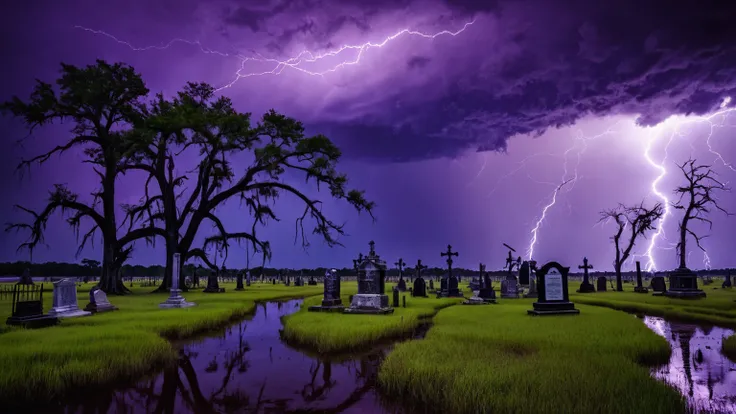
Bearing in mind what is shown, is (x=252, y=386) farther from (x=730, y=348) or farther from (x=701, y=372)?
(x=730, y=348)

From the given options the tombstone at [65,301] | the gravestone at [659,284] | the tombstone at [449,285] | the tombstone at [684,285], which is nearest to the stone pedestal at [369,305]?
the tombstone at [65,301]

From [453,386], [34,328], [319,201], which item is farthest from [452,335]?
[319,201]

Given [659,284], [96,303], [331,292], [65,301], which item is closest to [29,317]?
[65,301]

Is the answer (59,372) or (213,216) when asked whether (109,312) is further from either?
(213,216)

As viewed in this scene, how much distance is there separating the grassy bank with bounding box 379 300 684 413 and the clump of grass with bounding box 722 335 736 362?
1.29 m

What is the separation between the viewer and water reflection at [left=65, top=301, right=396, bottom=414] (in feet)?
20.3

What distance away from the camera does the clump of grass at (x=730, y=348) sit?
31.1ft

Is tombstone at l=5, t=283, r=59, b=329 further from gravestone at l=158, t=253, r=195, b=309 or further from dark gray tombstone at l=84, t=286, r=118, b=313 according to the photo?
gravestone at l=158, t=253, r=195, b=309

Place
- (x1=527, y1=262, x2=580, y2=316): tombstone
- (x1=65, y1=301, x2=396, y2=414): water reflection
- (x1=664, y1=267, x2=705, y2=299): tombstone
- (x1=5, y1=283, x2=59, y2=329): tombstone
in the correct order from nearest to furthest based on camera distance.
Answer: (x1=65, y1=301, x2=396, y2=414): water reflection
(x1=5, y1=283, x2=59, y2=329): tombstone
(x1=527, y1=262, x2=580, y2=316): tombstone
(x1=664, y1=267, x2=705, y2=299): tombstone

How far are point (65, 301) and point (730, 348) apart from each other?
849 inches

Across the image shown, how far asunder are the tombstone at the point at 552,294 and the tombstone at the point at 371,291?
20.2ft

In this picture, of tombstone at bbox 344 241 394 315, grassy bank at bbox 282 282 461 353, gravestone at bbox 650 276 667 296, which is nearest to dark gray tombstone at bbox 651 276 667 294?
gravestone at bbox 650 276 667 296

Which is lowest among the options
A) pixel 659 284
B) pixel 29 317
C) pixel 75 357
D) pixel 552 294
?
pixel 659 284

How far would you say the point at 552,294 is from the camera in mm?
16922
